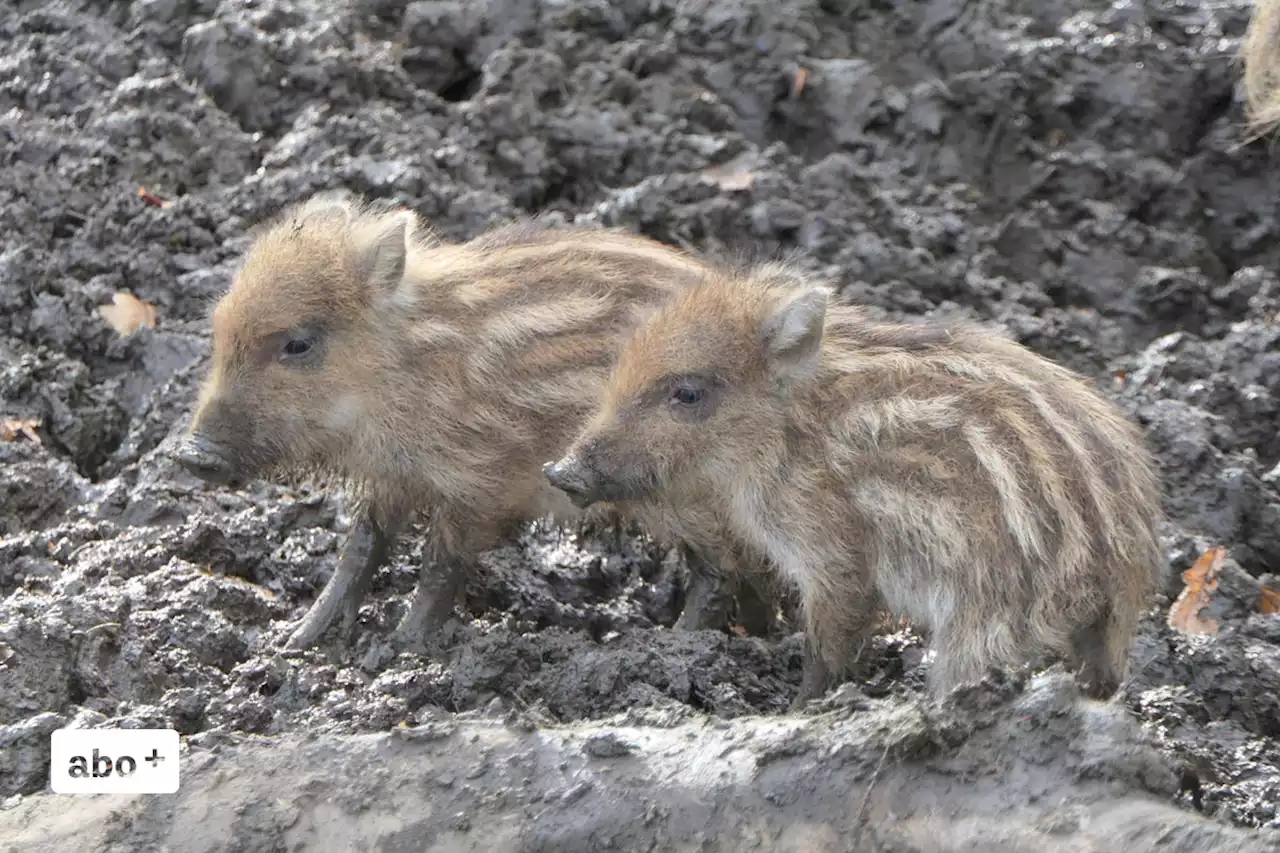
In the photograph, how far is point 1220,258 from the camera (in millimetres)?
5828

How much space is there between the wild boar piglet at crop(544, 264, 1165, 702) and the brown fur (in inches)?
76.8

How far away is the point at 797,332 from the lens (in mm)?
3633

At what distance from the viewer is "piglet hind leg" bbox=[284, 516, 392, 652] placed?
151 inches

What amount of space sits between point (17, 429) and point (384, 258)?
4.43ft

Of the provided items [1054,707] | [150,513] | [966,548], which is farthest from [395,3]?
[1054,707]

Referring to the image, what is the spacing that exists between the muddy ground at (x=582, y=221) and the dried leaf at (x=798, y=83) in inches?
1.2

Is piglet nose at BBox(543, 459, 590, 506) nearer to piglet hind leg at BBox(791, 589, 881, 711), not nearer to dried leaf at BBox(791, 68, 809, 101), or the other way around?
piglet hind leg at BBox(791, 589, 881, 711)

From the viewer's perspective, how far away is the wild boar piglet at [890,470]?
3.36 metres

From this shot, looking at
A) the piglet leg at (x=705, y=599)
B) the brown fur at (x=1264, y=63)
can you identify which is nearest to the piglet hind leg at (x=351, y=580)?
the piglet leg at (x=705, y=599)

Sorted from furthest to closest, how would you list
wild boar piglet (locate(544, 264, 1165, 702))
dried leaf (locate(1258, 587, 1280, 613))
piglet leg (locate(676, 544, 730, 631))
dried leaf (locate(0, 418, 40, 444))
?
dried leaf (locate(0, 418, 40, 444)), dried leaf (locate(1258, 587, 1280, 613)), piglet leg (locate(676, 544, 730, 631)), wild boar piglet (locate(544, 264, 1165, 702))

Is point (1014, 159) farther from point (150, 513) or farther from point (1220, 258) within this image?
point (150, 513)

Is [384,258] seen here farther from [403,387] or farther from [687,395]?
[687,395]

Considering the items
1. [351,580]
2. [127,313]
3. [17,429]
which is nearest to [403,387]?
[351,580]

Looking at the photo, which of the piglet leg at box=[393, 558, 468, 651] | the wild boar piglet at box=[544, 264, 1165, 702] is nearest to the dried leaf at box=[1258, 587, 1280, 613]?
the wild boar piglet at box=[544, 264, 1165, 702]
